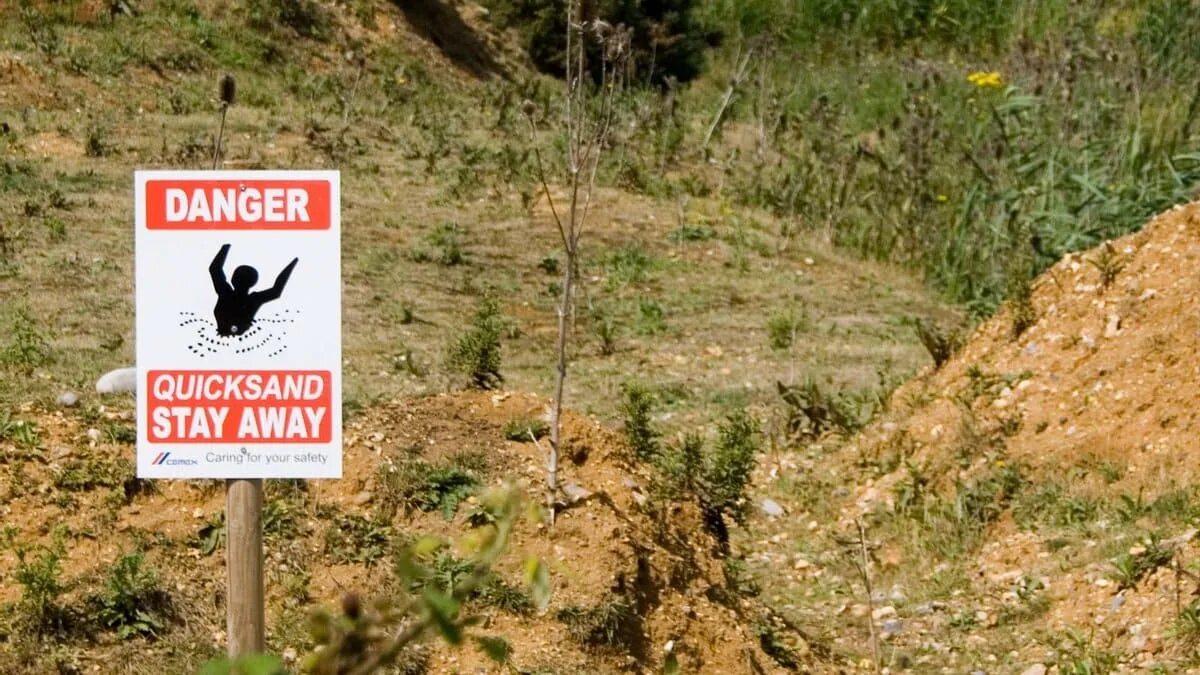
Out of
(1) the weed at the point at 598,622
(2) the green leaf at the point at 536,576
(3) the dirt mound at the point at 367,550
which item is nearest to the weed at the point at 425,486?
(3) the dirt mound at the point at 367,550

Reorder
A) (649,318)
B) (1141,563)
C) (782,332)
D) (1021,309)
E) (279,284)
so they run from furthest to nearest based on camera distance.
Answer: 1. (649,318)
2. (782,332)
3. (1021,309)
4. (1141,563)
5. (279,284)

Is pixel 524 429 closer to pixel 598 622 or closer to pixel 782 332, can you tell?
pixel 598 622

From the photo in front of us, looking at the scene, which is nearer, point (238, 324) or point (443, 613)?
point (443, 613)

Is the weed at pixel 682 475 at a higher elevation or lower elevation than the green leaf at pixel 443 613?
lower

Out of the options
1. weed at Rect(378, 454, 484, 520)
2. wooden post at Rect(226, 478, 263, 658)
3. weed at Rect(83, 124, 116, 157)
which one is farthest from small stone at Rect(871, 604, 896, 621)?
weed at Rect(83, 124, 116, 157)

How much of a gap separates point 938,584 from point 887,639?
47cm

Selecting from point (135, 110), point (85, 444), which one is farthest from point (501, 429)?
point (135, 110)

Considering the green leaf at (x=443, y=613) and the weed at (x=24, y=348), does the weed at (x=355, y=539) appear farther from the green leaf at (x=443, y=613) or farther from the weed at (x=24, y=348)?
the green leaf at (x=443, y=613)

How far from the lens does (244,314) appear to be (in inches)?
116

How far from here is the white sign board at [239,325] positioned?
9.64 feet

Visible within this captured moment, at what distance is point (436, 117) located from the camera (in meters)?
13.6

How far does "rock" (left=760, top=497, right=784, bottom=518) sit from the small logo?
13.7 feet

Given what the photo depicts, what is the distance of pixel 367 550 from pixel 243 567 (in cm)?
184

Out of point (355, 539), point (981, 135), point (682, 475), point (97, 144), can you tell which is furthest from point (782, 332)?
point (97, 144)
